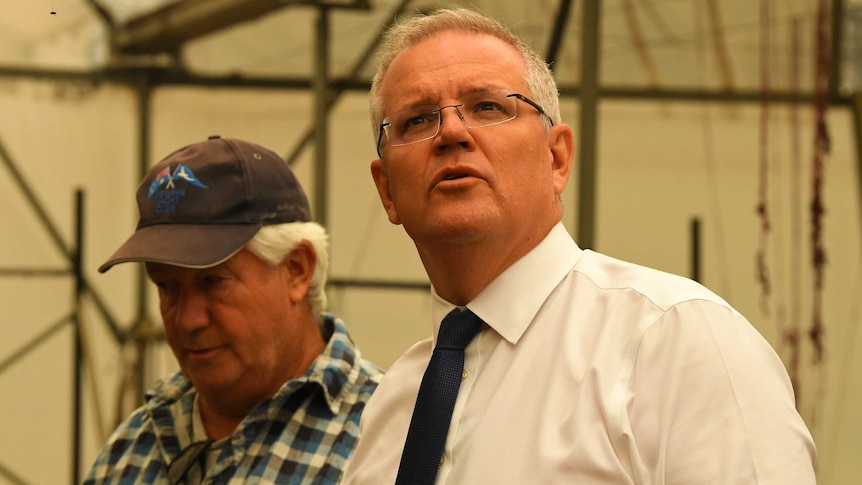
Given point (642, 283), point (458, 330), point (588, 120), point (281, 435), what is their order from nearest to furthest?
point (642, 283) → point (458, 330) → point (281, 435) → point (588, 120)

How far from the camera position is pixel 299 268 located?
1560 mm

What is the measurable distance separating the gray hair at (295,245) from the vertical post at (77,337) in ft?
8.85

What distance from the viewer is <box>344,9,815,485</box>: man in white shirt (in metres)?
0.89

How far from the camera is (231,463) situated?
1.47 m

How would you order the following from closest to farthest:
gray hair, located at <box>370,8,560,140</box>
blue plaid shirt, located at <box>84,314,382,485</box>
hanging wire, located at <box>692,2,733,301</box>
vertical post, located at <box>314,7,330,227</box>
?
gray hair, located at <box>370,8,560,140</box> → blue plaid shirt, located at <box>84,314,382,485</box> → hanging wire, located at <box>692,2,733,301</box> → vertical post, located at <box>314,7,330,227</box>

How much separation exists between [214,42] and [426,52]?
3429 millimetres

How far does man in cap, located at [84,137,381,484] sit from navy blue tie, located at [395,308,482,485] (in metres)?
0.39

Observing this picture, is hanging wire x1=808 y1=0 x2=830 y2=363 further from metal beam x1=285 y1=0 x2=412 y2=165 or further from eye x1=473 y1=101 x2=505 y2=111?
eye x1=473 y1=101 x2=505 y2=111

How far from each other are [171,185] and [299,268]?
0.21 metres

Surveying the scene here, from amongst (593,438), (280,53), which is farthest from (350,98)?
Answer: (593,438)

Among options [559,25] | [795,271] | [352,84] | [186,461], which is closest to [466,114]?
[186,461]

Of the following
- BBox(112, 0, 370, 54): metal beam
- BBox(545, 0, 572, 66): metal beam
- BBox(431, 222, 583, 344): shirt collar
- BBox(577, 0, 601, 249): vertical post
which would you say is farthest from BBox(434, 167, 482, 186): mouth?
BBox(112, 0, 370, 54): metal beam

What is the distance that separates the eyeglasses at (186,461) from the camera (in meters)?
1.49

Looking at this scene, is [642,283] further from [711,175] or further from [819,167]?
[711,175]
